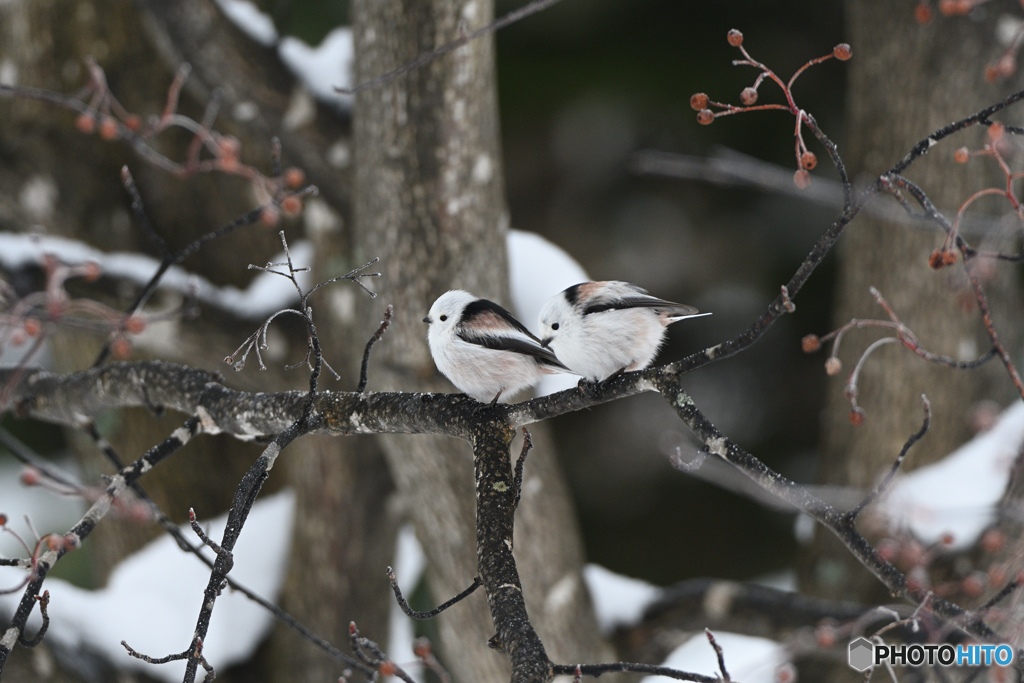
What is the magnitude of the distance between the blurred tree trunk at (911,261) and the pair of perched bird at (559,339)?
1480 mm

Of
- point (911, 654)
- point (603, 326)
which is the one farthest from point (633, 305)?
point (911, 654)

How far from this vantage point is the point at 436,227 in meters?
1.96

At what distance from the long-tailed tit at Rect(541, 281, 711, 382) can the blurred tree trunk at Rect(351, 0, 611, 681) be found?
0.73 meters

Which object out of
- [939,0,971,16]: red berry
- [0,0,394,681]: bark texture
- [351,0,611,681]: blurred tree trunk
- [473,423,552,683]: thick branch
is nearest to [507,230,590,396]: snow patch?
[351,0,611,681]: blurred tree trunk

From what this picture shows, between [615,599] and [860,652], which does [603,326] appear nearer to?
[860,652]

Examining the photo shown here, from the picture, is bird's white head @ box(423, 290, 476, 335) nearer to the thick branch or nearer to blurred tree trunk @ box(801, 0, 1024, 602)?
the thick branch

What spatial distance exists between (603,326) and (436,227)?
859 mm

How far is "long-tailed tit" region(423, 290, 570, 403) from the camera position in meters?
1.25

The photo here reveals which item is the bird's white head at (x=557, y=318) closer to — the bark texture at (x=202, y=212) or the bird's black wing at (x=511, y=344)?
the bird's black wing at (x=511, y=344)

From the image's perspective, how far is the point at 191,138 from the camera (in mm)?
3059

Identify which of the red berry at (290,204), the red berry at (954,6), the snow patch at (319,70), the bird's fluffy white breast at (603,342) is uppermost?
the snow patch at (319,70)

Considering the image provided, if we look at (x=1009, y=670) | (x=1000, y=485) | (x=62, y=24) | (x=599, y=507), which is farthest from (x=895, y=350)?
(x=62, y=24)

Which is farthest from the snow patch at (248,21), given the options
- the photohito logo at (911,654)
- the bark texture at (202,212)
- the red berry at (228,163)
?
the photohito logo at (911,654)

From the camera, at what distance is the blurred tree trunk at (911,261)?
239 cm
